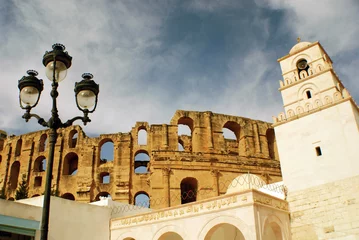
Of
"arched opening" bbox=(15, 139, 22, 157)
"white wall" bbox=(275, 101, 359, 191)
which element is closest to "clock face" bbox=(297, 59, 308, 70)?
"white wall" bbox=(275, 101, 359, 191)

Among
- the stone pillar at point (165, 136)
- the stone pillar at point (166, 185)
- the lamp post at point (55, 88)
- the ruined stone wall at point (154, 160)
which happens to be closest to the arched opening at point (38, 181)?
the ruined stone wall at point (154, 160)

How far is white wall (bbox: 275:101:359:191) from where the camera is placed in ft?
43.0

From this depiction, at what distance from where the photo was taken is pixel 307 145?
14289 mm

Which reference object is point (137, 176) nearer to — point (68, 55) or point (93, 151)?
point (93, 151)

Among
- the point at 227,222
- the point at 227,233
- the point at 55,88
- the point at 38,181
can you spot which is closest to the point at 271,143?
the point at 227,233

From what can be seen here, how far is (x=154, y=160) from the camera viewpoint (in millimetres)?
26188

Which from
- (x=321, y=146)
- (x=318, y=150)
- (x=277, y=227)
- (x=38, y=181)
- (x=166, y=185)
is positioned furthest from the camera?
(x=38, y=181)

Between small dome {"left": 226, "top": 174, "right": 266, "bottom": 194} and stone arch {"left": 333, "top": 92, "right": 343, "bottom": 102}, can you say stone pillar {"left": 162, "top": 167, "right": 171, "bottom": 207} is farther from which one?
stone arch {"left": 333, "top": 92, "right": 343, "bottom": 102}

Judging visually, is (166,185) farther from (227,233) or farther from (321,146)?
(321,146)

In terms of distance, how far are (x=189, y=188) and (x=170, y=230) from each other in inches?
573

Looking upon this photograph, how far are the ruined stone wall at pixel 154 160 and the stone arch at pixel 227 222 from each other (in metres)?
12.3

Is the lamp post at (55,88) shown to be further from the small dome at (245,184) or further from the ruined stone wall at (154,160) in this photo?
the ruined stone wall at (154,160)

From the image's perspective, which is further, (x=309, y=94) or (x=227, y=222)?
(x=309, y=94)

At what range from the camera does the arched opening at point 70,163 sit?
3246 cm
